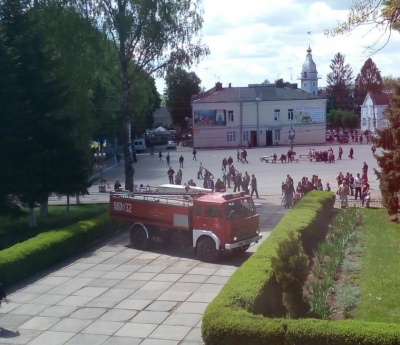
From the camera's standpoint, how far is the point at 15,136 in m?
25.6

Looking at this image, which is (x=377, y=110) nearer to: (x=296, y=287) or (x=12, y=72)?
(x=12, y=72)

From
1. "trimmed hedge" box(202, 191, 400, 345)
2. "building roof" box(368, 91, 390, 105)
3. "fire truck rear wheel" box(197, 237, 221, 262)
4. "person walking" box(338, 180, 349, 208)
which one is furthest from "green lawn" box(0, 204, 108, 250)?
"building roof" box(368, 91, 390, 105)

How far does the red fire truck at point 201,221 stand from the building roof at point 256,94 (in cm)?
5456

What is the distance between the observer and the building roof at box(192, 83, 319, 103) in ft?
250

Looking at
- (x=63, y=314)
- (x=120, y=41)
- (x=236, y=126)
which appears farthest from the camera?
(x=236, y=126)

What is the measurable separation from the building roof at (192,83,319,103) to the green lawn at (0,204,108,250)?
45.7 metres

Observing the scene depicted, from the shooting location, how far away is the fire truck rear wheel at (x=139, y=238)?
73.0 feet

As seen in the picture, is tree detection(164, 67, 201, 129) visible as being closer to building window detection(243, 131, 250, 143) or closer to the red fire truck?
building window detection(243, 131, 250, 143)

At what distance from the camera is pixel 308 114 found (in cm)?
7662

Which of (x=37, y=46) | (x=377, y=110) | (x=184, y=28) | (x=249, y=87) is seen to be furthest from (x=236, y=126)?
(x=37, y=46)

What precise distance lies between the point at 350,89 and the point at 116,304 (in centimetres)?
10310

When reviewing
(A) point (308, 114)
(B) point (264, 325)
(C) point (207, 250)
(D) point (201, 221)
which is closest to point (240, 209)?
(D) point (201, 221)

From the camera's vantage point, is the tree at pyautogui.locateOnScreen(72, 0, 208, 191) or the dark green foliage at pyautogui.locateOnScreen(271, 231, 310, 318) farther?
the tree at pyautogui.locateOnScreen(72, 0, 208, 191)

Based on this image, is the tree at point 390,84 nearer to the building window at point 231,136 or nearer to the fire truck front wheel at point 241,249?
the fire truck front wheel at point 241,249
